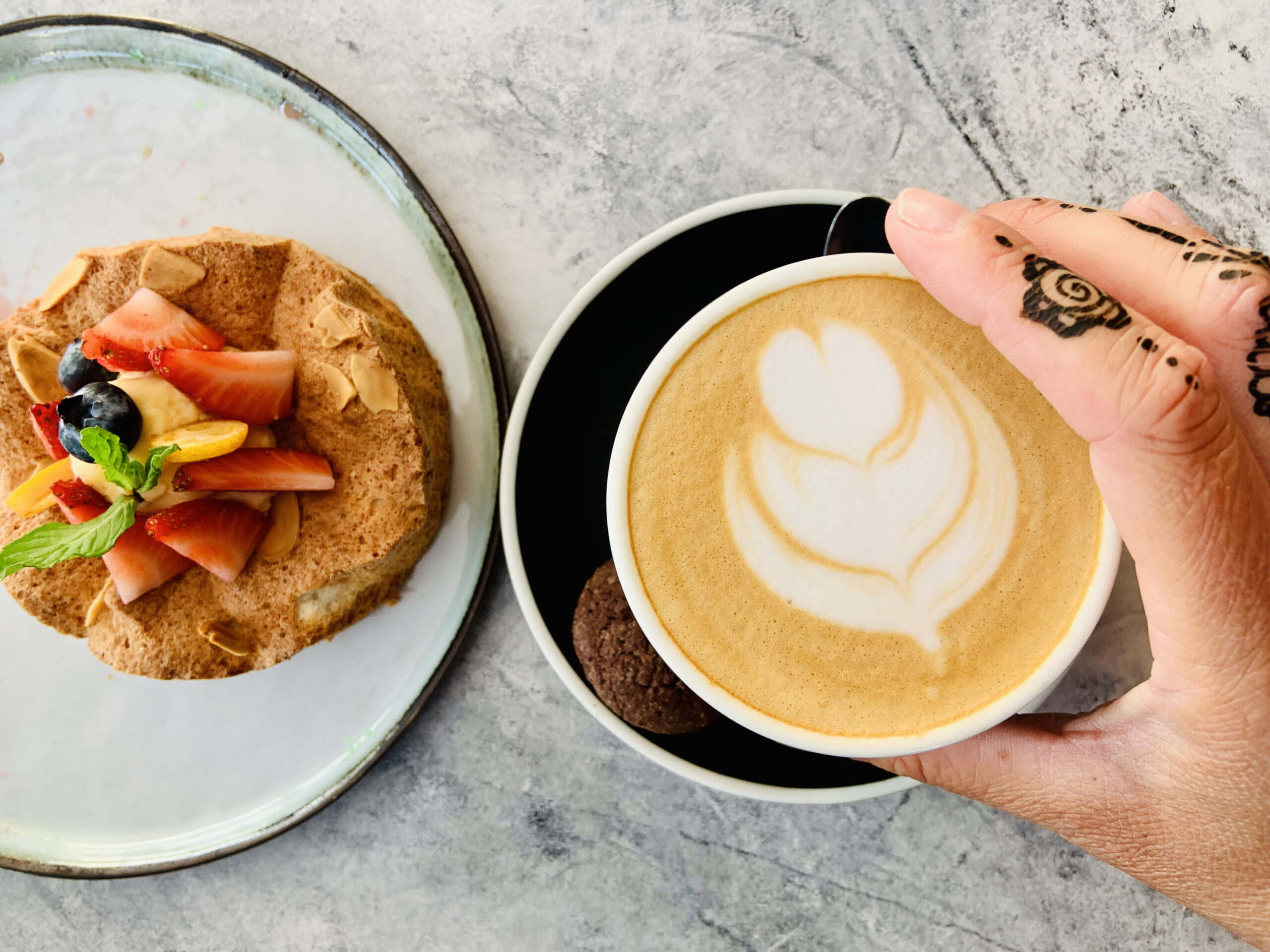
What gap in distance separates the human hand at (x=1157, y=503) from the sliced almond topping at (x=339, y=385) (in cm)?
87

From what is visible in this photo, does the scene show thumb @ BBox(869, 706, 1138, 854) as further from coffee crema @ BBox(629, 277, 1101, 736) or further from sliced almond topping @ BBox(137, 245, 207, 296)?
sliced almond topping @ BBox(137, 245, 207, 296)

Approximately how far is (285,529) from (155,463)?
237 mm

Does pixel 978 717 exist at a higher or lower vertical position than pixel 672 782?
higher

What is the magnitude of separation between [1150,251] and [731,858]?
1.40 meters

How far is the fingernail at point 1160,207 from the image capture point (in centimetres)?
137

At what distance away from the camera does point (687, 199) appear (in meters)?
1.66

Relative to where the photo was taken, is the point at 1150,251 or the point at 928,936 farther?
the point at 928,936

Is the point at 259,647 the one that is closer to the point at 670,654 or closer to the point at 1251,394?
the point at 670,654

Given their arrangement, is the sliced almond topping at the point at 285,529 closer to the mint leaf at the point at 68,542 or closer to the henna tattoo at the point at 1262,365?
the mint leaf at the point at 68,542

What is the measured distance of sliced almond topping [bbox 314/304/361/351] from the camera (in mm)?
1325

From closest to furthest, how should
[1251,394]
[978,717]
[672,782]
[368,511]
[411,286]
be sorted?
[978,717] → [1251,394] → [368,511] → [411,286] → [672,782]

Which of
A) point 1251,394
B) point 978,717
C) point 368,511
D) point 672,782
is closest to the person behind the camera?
point 978,717

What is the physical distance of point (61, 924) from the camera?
1803 mm

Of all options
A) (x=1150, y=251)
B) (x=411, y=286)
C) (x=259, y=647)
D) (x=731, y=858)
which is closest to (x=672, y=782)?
(x=731, y=858)
